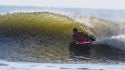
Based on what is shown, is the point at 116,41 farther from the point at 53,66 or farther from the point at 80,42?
the point at 53,66

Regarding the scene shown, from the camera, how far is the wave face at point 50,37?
2908 cm

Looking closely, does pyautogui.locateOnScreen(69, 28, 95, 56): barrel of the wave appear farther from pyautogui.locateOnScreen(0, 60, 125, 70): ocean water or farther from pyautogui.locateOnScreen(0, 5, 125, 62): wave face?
pyautogui.locateOnScreen(0, 60, 125, 70): ocean water

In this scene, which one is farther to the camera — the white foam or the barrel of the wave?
the white foam

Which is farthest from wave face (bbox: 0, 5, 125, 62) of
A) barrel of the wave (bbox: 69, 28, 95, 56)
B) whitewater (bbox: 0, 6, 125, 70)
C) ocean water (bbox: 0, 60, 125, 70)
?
ocean water (bbox: 0, 60, 125, 70)

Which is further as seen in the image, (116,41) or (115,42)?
(116,41)

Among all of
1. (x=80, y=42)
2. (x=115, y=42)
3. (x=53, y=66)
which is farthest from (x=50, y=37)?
(x=53, y=66)

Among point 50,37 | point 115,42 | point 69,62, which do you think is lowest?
point 69,62

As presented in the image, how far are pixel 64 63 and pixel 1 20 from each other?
10630 mm

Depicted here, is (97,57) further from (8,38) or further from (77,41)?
(8,38)

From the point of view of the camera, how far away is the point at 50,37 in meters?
32.7

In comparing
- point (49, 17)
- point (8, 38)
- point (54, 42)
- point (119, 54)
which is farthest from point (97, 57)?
point (49, 17)

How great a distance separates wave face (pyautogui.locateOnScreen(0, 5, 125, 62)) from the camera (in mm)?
29078

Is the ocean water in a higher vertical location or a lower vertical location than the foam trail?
lower

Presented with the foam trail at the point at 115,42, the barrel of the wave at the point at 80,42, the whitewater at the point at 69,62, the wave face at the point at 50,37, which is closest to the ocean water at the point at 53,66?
the whitewater at the point at 69,62
